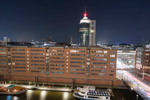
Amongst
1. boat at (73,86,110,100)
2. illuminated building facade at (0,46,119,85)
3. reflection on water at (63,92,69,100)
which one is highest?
illuminated building facade at (0,46,119,85)

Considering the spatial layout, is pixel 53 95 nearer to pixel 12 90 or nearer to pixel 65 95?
pixel 65 95

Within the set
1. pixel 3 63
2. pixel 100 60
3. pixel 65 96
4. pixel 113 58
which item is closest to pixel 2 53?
pixel 3 63

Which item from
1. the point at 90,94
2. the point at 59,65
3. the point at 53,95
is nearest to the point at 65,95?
the point at 53,95

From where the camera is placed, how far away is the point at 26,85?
2328cm

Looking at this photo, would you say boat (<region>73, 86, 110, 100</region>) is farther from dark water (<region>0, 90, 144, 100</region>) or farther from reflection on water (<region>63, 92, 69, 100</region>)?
reflection on water (<region>63, 92, 69, 100</region>)

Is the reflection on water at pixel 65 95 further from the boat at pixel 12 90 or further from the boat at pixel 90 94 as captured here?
the boat at pixel 12 90

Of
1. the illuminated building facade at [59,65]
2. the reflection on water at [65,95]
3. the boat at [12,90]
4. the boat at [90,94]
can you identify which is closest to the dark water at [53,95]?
the reflection on water at [65,95]

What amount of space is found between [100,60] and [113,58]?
265 cm

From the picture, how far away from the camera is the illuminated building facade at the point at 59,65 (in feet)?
76.2

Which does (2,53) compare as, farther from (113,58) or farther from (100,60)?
(113,58)

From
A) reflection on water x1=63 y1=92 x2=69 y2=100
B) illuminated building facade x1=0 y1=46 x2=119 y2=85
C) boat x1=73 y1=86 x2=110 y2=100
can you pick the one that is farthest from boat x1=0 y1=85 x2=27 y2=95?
boat x1=73 y1=86 x2=110 y2=100

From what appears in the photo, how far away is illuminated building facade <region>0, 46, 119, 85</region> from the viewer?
23.2m

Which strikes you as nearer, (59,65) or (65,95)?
(65,95)

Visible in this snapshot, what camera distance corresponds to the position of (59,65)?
79.4ft
